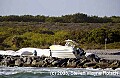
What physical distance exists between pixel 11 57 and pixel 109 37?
20.2 metres

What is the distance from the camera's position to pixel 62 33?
59406 mm

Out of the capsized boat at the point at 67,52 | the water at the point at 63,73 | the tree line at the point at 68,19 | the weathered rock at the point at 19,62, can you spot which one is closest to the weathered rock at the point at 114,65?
the water at the point at 63,73

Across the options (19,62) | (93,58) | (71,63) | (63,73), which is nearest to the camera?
(63,73)

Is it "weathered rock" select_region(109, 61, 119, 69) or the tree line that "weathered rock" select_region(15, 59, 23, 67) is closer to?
"weathered rock" select_region(109, 61, 119, 69)

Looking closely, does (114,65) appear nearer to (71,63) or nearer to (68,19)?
(71,63)

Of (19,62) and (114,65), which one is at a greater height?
(114,65)

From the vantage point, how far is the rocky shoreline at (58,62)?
33.0 metres

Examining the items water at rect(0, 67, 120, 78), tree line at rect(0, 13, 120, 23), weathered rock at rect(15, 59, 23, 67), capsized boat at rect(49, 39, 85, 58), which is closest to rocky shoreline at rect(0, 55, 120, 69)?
weathered rock at rect(15, 59, 23, 67)

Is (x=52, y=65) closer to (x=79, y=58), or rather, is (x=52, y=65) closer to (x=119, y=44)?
(x=79, y=58)

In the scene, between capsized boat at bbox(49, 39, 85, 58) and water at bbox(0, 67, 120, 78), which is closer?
water at bbox(0, 67, 120, 78)

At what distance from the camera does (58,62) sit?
A: 34250 mm

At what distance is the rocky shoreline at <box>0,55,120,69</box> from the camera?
3301cm

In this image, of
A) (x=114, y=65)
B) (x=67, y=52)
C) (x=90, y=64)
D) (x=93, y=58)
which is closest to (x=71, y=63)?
(x=90, y=64)

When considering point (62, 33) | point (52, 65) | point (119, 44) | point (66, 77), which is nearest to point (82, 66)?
point (52, 65)
